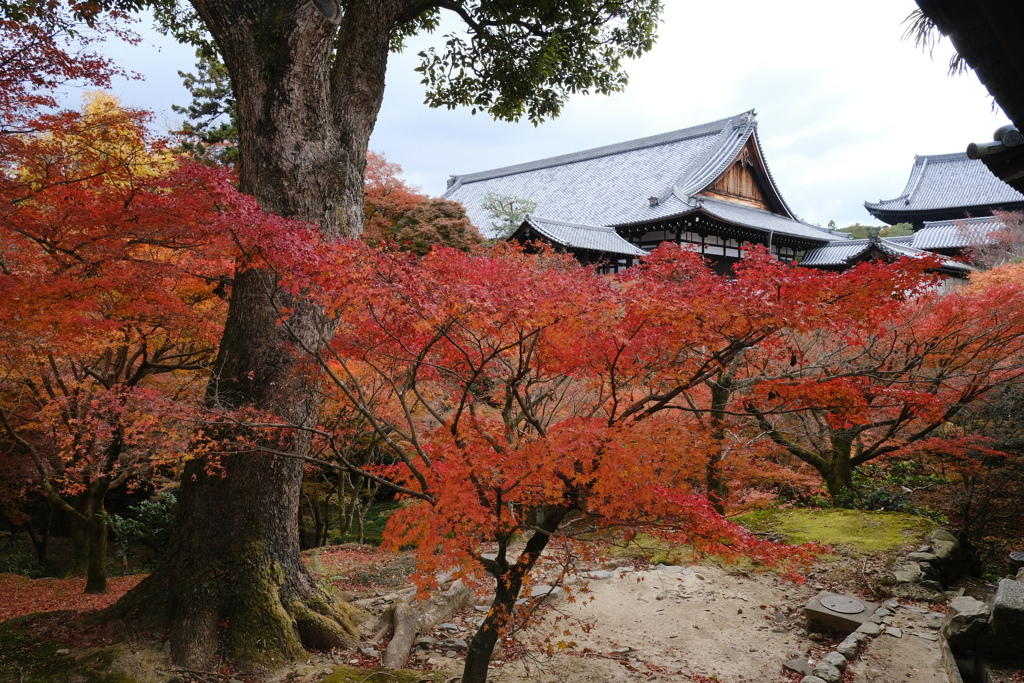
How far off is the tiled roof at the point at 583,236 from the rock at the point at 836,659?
1370 centimetres

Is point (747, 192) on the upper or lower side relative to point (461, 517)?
upper

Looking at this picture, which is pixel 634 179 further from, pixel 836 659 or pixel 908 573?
pixel 836 659

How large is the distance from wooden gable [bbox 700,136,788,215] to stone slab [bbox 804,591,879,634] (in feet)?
65.2

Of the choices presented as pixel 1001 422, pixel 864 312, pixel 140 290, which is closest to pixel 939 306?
pixel 1001 422

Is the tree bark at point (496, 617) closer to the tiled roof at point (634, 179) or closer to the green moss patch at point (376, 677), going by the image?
the green moss patch at point (376, 677)

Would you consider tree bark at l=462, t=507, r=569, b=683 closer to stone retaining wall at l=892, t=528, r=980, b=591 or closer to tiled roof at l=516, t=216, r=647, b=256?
stone retaining wall at l=892, t=528, r=980, b=591

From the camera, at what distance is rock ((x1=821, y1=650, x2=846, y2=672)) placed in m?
6.13

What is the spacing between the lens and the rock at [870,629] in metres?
6.93

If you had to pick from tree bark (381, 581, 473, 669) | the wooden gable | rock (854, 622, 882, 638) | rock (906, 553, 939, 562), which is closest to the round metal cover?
rock (854, 622, 882, 638)

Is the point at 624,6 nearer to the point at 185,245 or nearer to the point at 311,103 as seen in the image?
the point at 311,103

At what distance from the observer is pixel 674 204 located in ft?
74.0

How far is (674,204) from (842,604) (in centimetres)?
1710

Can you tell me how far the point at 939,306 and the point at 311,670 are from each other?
29.8ft

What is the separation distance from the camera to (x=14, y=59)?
596cm
